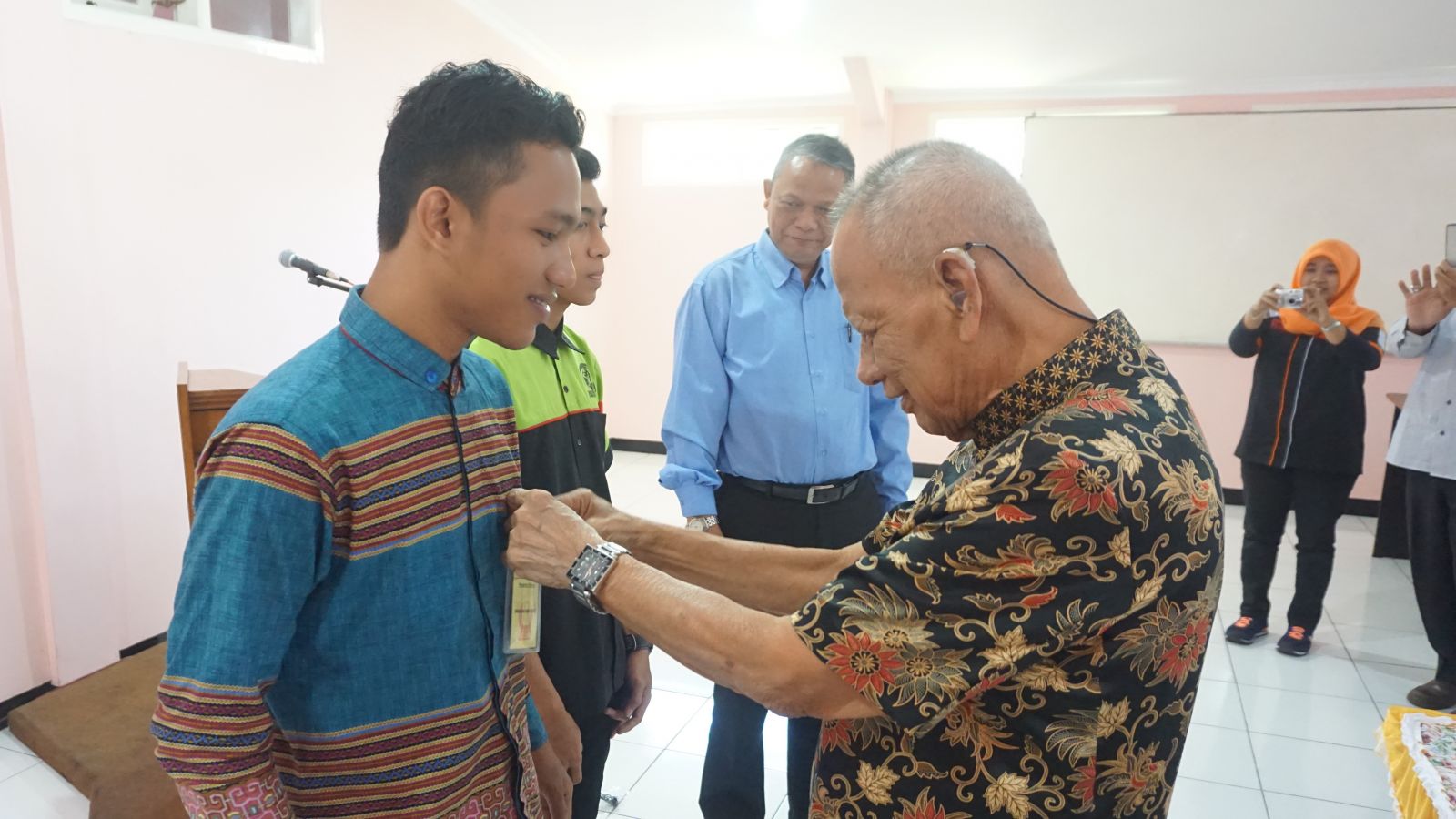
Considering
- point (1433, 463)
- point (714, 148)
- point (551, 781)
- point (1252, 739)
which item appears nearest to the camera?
point (551, 781)

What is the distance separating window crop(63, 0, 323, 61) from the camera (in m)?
2.96

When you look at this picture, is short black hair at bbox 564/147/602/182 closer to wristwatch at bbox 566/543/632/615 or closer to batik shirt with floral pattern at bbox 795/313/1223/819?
wristwatch at bbox 566/543/632/615

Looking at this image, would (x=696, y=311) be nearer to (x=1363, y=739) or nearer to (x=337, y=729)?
(x=337, y=729)

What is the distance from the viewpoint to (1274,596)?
14.1ft

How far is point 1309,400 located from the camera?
3363 millimetres

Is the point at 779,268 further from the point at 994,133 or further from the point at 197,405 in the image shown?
the point at 994,133

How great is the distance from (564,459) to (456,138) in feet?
2.09

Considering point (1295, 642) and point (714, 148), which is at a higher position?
point (714, 148)

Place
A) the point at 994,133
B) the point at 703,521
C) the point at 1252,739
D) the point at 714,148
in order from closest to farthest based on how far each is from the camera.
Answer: the point at 703,521
the point at 1252,739
the point at 994,133
the point at 714,148

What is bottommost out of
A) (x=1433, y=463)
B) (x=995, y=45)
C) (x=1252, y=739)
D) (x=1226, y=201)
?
(x=1252, y=739)

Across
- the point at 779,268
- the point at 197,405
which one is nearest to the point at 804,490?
the point at 779,268

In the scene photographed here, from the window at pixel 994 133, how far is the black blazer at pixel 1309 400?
330cm

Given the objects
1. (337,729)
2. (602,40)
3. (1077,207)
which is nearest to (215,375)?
(337,729)

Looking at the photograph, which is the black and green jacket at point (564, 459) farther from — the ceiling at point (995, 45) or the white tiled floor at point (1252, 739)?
the ceiling at point (995, 45)
